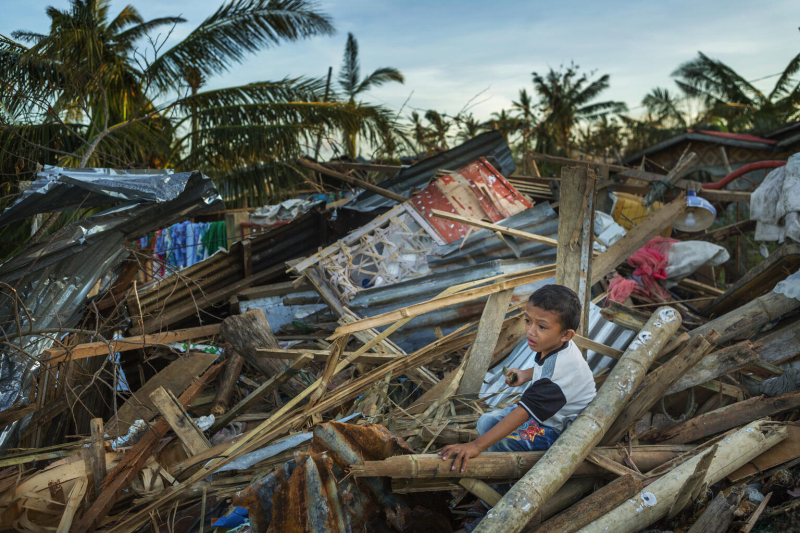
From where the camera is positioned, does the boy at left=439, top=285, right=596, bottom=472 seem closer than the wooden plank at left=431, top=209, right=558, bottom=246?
Yes

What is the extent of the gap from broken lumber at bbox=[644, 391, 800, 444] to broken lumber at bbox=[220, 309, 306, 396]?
2773mm

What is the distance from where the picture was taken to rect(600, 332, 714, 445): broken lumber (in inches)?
121

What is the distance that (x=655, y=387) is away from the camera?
10.3 ft

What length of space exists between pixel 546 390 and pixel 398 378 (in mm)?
2095

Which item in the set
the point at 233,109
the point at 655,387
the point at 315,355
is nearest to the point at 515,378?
the point at 655,387

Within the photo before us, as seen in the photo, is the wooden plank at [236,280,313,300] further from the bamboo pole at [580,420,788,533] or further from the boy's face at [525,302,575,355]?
the bamboo pole at [580,420,788,533]

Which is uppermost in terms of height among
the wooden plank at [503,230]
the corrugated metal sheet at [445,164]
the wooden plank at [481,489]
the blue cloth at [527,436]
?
the corrugated metal sheet at [445,164]

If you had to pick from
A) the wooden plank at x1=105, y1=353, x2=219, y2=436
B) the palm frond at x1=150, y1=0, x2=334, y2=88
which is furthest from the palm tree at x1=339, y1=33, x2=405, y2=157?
the wooden plank at x1=105, y1=353, x2=219, y2=436

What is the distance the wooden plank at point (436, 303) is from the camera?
10.9 ft

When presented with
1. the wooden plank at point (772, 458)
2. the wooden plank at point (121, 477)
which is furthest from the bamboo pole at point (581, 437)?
the wooden plank at point (121, 477)

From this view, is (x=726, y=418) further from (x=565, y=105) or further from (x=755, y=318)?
(x=565, y=105)

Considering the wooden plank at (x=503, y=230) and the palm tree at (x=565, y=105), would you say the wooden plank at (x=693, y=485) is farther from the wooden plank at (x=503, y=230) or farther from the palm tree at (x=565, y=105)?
the palm tree at (x=565, y=105)

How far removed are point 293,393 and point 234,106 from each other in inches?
312

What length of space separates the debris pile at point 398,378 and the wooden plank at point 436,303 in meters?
0.02
